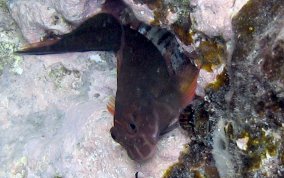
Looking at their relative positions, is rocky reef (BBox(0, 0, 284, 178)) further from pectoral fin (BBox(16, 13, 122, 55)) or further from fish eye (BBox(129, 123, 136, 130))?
fish eye (BBox(129, 123, 136, 130))

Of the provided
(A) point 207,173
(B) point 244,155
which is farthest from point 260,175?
(A) point 207,173

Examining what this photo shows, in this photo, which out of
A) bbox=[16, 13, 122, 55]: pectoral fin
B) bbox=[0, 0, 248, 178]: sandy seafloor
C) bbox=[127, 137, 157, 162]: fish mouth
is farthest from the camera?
bbox=[16, 13, 122, 55]: pectoral fin

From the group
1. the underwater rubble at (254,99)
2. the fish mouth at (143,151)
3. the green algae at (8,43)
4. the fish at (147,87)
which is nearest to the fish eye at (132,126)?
the fish at (147,87)

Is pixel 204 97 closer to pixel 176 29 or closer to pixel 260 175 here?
pixel 176 29

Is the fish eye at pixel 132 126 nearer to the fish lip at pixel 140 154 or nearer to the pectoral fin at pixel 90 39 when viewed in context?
the fish lip at pixel 140 154

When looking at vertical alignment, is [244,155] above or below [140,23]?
above

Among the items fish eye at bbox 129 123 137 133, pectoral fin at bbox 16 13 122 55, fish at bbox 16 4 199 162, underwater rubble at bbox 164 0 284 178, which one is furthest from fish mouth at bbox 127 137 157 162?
pectoral fin at bbox 16 13 122 55
